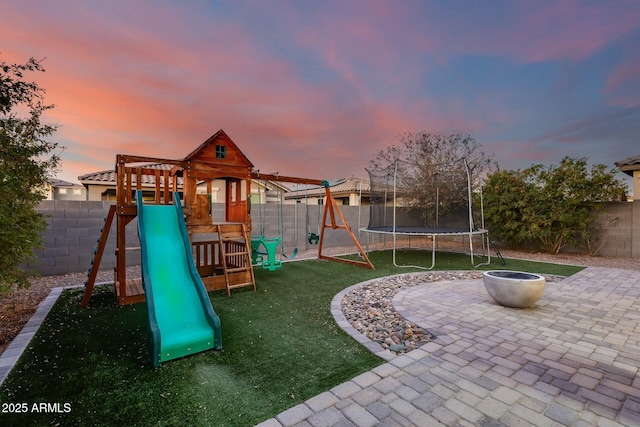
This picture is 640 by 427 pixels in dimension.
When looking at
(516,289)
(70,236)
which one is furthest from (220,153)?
(516,289)

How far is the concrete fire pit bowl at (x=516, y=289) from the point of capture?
3496 mm

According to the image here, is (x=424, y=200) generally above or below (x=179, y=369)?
above

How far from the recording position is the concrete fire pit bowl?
3496 millimetres

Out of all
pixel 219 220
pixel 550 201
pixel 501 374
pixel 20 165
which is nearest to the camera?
pixel 501 374

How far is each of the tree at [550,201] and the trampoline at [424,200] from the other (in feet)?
2.38

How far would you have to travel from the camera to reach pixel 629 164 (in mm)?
8172

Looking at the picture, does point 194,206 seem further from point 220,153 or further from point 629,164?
point 629,164

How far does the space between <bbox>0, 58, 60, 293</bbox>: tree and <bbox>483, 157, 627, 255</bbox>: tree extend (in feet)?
34.4

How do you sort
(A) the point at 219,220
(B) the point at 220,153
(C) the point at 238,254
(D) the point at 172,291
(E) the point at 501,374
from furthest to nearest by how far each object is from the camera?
(A) the point at 219,220, (B) the point at 220,153, (C) the point at 238,254, (D) the point at 172,291, (E) the point at 501,374

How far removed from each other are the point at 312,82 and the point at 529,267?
7.22 m

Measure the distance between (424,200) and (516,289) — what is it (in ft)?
23.2

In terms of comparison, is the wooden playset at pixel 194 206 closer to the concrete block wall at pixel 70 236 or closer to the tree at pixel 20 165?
the tree at pixel 20 165

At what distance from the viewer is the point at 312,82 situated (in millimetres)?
7473

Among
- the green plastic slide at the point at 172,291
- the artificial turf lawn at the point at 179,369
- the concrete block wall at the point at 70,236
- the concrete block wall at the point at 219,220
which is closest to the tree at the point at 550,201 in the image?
the concrete block wall at the point at 219,220
